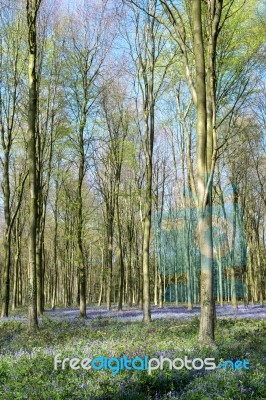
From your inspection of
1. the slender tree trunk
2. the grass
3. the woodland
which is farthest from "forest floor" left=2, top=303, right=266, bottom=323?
the grass

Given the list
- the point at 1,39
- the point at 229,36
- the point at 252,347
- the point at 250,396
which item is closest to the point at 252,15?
the point at 229,36

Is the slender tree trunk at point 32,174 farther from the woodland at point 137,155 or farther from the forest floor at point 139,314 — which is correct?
the forest floor at point 139,314

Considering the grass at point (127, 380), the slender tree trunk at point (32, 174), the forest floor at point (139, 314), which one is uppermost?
the slender tree trunk at point (32, 174)

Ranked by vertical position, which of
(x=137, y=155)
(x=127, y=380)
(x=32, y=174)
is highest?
(x=137, y=155)

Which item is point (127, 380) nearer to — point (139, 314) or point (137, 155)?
point (139, 314)

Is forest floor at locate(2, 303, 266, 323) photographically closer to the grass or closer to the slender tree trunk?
the slender tree trunk

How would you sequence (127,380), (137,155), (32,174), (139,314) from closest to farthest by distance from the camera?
(127,380) < (32,174) < (139,314) < (137,155)

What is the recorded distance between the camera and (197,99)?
8.67 metres

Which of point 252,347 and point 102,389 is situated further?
point 252,347

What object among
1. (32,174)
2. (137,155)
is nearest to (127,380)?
(32,174)

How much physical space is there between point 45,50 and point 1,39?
2.05 meters

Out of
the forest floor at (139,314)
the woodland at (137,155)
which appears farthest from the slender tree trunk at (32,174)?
the forest floor at (139,314)

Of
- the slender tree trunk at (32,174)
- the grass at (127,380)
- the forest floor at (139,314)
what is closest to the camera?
the grass at (127,380)

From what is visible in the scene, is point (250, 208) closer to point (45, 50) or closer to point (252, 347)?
point (45, 50)
